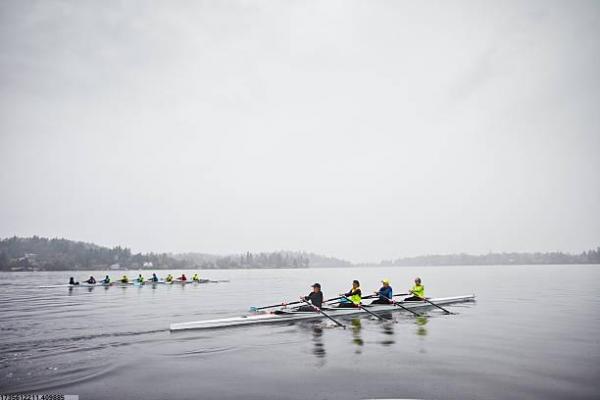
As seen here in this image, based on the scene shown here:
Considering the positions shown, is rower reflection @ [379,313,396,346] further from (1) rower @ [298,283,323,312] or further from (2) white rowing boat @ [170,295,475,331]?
(1) rower @ [298,283,323,312]

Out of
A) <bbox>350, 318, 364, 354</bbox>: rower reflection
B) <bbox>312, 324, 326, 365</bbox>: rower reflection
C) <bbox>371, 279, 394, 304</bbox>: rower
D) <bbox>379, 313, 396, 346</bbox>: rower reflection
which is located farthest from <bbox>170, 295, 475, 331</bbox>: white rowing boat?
<bbox>379, 313, 396, 346</bbox>: rower reflection

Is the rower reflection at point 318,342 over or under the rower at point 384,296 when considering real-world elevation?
under

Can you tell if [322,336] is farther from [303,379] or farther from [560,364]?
[560,364]

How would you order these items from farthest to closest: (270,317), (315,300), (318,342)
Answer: (315,300)
(270,317)
(318,342)

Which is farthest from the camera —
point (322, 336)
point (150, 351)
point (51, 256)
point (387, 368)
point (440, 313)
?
point (51, 256)

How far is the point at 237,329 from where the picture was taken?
15.8 meters

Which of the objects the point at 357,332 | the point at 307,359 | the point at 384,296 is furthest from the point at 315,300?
the point at 307,359

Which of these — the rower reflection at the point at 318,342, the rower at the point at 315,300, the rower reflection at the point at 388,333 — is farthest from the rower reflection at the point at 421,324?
the rower at the point at 315,300

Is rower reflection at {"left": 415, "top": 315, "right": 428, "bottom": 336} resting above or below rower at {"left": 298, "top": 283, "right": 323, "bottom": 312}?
below

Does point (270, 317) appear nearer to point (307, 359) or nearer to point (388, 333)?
point (388, 333)

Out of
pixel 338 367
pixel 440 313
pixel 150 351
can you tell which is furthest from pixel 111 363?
pixel 440 313

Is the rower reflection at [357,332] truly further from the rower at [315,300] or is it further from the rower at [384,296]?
the rower at [384,296]

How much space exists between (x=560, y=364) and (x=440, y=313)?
11245 mm

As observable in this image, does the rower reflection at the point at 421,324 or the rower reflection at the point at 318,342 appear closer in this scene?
the rower reflection at the point at 318,342
